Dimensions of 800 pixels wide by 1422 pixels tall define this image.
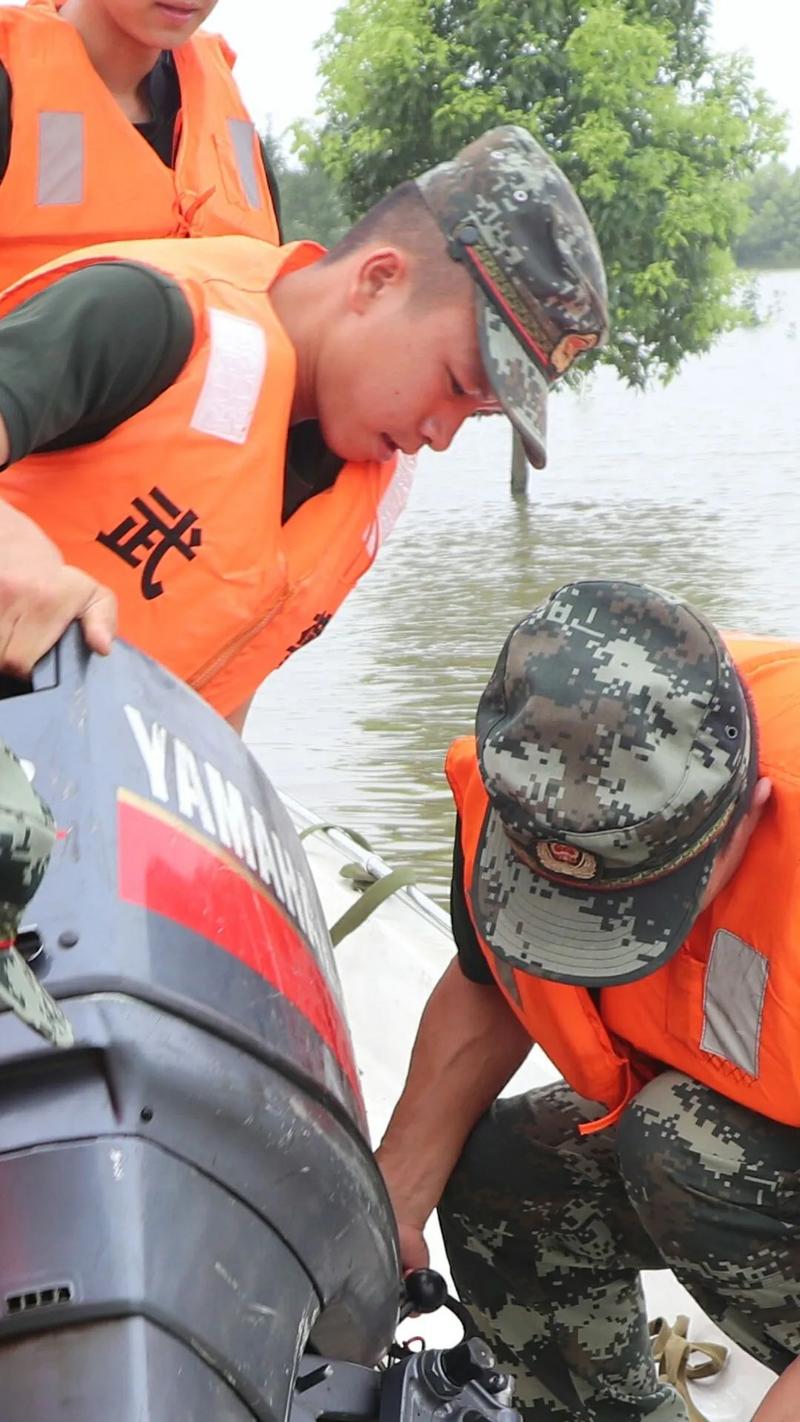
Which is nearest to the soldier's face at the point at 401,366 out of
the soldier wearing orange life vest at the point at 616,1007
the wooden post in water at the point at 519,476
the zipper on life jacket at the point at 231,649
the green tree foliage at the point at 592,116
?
the zipper on life jacket at the point at 231,649

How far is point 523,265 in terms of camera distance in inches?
71.9

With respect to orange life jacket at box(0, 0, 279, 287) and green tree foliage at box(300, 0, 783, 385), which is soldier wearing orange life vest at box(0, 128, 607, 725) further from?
green tree foliage at box(300, 0, 783, 385)

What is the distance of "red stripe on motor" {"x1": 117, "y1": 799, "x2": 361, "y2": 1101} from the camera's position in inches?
47.0

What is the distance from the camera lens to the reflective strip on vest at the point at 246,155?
2.55 m

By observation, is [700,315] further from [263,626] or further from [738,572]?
[263,626]

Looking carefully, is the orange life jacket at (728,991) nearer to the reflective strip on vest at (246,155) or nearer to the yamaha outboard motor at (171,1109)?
the yamaha outboard motor at (171,1109)

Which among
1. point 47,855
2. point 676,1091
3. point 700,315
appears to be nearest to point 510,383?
point 676,1091

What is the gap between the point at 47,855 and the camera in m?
0.88

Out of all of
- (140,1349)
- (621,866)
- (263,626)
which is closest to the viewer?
(140,1349)

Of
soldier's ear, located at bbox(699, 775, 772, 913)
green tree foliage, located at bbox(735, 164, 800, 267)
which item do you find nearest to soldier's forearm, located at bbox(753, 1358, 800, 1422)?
soldier's ear, located at bbox(699, 775, 772, 913)

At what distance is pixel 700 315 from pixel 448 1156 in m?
13.0

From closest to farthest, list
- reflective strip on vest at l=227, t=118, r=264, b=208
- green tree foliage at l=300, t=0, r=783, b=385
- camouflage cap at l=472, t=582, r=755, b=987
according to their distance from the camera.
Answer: camouflage cap at l=472, t=582, r=755, b=987, reflective strip on vest at l=227, t=118, r=264, b=208, green tree foliage at l=300, t=0, r=783, b=385

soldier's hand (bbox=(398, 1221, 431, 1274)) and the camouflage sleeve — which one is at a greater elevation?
the camouflage sleeve

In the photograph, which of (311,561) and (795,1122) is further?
(311,561)
